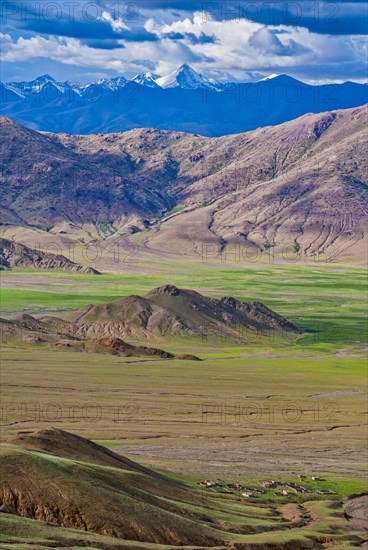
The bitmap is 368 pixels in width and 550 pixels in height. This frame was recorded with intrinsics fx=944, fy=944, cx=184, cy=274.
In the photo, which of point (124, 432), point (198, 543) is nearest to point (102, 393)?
point (124, 432)

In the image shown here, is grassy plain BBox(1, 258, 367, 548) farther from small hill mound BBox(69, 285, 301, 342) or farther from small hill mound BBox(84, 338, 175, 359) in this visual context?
small hill mound BBox(69, 285, 301, 342)

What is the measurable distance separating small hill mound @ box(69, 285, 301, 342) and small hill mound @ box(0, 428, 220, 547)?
116042 millimetres

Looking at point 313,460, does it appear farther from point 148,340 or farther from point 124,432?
point 148,340

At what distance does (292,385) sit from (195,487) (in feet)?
A: 197

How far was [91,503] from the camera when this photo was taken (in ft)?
182

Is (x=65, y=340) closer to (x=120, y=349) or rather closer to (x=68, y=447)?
(x=120, y=349)

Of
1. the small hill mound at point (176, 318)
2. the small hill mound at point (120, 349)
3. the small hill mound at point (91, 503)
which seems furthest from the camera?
the small hill mound at point (176, 318)

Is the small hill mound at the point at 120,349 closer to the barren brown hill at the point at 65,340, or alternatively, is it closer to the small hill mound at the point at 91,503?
the barren brown hill at the point at 65,340

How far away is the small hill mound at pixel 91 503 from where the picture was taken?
5434 centimetres

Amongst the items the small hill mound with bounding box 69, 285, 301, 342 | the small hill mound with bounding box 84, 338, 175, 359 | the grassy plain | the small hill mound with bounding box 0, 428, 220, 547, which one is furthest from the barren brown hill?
the small hill mound with bounding box 0, 428, 220, 547

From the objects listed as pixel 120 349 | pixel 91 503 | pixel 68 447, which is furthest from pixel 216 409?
pixel 91 503

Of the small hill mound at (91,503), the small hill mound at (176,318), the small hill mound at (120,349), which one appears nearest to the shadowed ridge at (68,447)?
the small hill mound at (91,503)

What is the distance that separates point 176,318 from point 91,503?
128 meters

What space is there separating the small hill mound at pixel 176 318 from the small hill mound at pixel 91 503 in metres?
116
